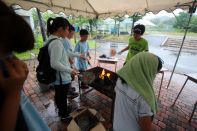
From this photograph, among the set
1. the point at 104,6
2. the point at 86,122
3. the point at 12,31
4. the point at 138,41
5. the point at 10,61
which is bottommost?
the point at 86,122

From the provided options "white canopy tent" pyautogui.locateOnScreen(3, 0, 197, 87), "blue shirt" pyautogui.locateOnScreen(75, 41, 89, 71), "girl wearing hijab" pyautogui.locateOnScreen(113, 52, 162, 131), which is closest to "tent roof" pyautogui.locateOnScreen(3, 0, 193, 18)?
"white canopy tent" pyautogui.locateOnScreen(3, 0, 197, 87)

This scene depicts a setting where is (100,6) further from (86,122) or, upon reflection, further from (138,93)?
(138,93)

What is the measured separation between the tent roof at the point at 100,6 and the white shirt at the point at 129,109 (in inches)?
107

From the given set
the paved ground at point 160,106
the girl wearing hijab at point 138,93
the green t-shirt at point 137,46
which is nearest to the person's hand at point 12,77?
the girl wearing hijab at point 138,93

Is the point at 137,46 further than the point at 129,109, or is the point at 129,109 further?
the point at 137,46

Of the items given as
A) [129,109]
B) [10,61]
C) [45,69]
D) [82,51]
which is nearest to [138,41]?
[82,51]

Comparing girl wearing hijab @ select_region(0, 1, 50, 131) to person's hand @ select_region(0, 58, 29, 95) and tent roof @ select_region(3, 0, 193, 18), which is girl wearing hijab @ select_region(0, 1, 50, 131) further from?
tent roof @ select_region(3, 0, 193, 18)

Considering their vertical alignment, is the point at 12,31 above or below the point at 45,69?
above

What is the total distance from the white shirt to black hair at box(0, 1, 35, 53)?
97 centimetres

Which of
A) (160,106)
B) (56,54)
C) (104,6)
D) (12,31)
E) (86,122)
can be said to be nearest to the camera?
(12,31)

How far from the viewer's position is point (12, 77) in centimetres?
42

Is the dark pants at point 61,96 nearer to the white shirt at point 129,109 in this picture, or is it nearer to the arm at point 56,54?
the arm at point 56,54

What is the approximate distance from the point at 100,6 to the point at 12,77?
13.8 ft

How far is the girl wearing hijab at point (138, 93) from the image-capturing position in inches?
43.6
